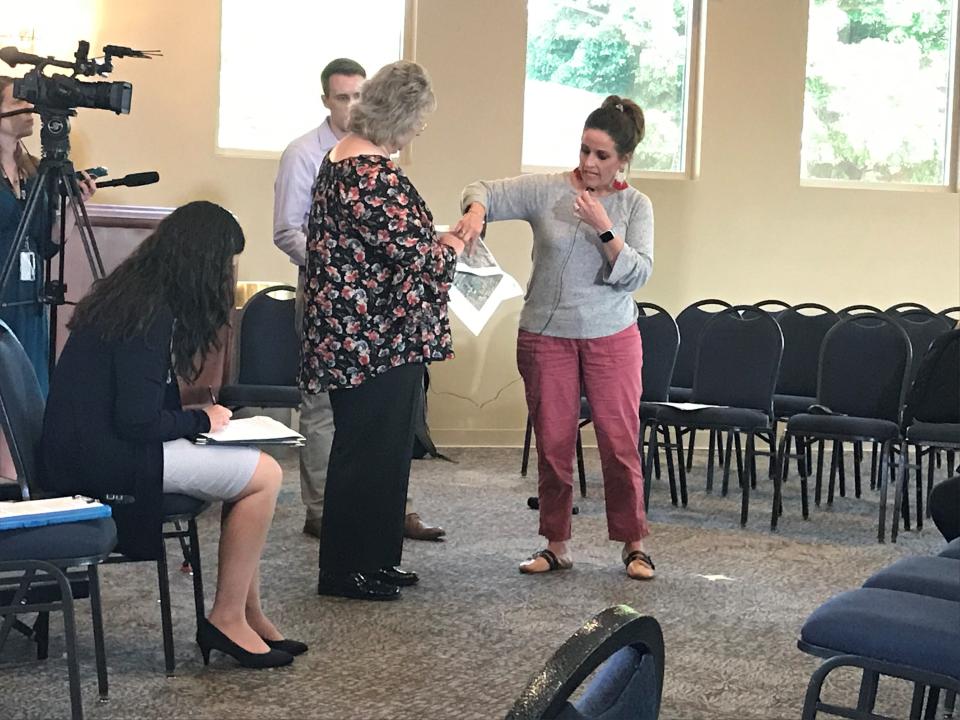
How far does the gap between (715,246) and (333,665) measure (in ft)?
17.1

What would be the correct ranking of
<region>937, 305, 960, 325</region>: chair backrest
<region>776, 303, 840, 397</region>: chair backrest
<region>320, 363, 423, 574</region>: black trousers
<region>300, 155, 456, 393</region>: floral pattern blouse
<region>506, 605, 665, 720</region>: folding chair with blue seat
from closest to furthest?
<region>506, 605, 665, 720</region>: folding chair with blue seat
<region>300, 155, 456, 393</region>: floral pattern blouse
<region>320, 363, 423, 574</region>: black trousers
<region>776, 303, 840, 397</region>: chair backrest
<region>937, 305, 960, 325</region>: chair backrest

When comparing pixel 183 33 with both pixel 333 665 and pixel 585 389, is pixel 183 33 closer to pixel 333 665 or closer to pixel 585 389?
pixel 585 389

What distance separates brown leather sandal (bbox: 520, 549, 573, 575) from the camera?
13.3 ft

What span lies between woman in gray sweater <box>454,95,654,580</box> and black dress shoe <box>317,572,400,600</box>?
650 millimetres

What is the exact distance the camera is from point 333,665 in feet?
9.98

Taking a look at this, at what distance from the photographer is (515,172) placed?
23.8 feet

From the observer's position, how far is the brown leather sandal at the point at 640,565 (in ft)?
13.3

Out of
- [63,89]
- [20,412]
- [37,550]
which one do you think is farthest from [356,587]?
[63,89]

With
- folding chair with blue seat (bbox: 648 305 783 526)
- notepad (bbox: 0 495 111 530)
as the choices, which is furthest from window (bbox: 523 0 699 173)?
notepad (bbox: 0 495 111 530)

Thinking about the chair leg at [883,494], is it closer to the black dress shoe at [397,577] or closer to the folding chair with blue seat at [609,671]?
the black dress shoe at [397,577]

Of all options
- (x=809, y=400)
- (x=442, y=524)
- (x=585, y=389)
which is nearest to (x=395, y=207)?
(x=585, y=389)

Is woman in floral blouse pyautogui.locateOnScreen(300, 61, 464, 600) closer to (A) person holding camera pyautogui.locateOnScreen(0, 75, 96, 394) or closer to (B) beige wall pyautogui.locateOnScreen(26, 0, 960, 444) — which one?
(A) person holding camera pyautogui.locateOnScreen(0, 75, 96, 394)

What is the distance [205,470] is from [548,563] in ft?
5.16

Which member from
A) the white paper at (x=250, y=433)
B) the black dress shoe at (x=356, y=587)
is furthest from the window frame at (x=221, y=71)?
the white paper at (x=250, y=433)
